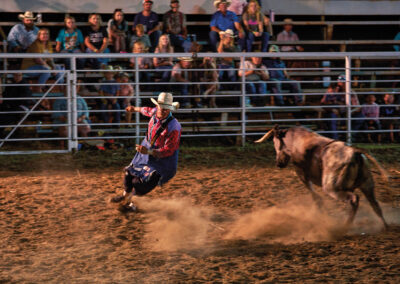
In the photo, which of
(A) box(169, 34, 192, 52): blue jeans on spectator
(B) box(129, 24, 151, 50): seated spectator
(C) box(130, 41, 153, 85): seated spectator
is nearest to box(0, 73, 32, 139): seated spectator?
(C) box(130, 41, 153, 85): seated spectator

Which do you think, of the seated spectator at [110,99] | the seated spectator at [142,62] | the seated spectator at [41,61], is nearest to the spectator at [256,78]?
the seated spectator at [142,62]

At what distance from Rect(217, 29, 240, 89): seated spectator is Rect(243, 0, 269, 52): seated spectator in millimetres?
548

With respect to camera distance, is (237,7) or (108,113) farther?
(237,7)

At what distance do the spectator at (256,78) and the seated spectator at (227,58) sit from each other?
0.63 ft

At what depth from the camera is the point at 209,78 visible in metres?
11.1

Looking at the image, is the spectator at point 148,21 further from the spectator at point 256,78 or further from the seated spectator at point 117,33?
the spectator at point 256,78

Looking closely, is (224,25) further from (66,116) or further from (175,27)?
(66,116)

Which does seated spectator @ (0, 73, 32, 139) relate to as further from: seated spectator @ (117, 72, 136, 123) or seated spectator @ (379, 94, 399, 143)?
seated spectator @ (379, 94, 399, 143)

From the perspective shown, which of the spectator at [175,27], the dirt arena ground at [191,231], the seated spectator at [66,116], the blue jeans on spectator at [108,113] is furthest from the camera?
the spectator at [175,27]

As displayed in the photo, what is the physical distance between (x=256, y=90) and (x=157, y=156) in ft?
17.8

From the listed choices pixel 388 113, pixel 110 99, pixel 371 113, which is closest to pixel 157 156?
pixel 110 99

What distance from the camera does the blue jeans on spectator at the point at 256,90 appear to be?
11.0 meters

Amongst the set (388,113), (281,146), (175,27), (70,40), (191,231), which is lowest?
(191,231)

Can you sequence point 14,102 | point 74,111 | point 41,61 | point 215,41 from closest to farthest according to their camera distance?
point 74,111, point 14,102, point 41,61, point 215,41
